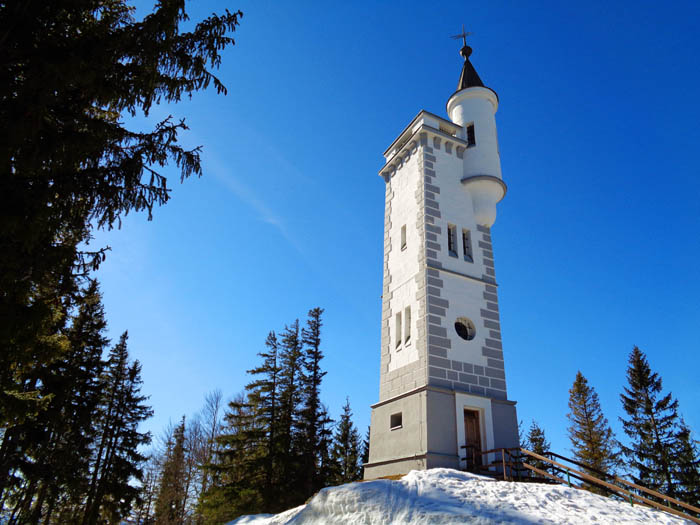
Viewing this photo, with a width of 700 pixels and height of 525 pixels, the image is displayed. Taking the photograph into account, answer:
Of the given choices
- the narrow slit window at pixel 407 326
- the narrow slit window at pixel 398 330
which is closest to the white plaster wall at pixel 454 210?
the narrow slit window at pixel 407 326

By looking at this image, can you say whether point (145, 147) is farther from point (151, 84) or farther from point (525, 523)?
point (525, 523)

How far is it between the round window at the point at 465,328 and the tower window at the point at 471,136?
7443 mm

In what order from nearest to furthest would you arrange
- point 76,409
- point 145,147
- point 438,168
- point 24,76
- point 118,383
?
point 24,76, point 145,147, point 438,168, point 76,409, point 118,383

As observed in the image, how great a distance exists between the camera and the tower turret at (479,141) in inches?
722

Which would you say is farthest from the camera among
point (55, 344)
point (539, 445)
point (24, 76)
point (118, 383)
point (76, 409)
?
point (539, 445)

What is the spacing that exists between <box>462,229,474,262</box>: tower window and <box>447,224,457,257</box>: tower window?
38 cm

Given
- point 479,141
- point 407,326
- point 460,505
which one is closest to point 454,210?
point 479,141

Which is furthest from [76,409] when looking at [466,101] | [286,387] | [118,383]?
[466,101]

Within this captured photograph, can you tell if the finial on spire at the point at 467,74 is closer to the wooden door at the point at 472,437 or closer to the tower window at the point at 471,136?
the tower window at the point at 471,136

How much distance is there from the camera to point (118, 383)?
27688 mm

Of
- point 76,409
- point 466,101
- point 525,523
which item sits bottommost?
point 525,523

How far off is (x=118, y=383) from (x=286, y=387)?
380 inches

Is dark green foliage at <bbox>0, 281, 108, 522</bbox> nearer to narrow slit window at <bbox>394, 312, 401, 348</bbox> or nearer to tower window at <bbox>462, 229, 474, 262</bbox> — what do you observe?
narrow slit window at <bbox>394, 312, 401, 348</bbox>

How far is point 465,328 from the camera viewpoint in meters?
16.0
